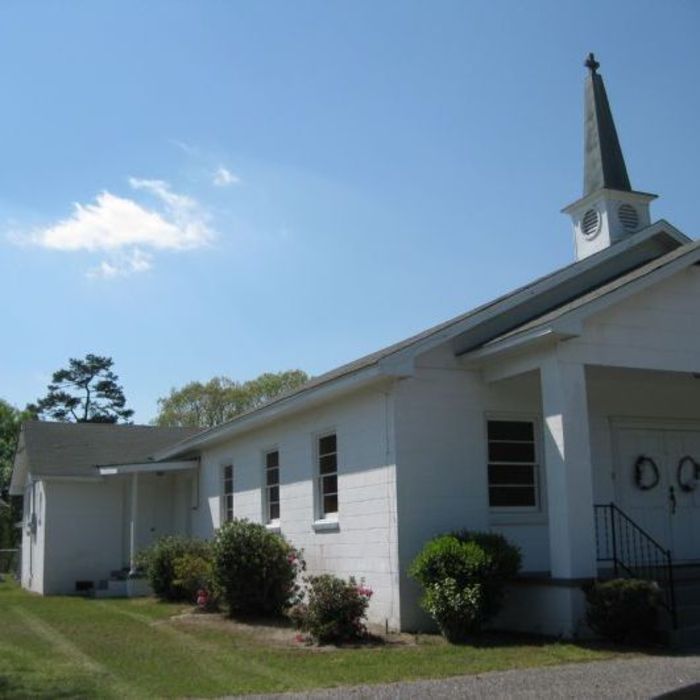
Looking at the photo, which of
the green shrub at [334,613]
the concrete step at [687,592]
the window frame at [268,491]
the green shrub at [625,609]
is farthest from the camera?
the window frame at [268,491]

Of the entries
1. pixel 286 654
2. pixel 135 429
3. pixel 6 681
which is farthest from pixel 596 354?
pixel 135 429

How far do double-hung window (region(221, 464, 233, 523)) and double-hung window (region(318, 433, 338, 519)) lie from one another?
5.30 m

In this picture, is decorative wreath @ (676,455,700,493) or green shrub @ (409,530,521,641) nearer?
green shrub @ (409,530,521,641)

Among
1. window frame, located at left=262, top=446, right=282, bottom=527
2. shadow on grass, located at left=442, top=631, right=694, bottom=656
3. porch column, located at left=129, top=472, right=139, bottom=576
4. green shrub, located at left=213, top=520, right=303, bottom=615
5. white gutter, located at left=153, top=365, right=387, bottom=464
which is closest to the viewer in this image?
shadow on grass, located at left=442, top=631, right=694, bottom=656

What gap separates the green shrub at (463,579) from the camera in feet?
36.8

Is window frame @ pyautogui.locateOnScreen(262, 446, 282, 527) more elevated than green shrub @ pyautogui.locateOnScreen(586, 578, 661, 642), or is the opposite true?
window frame @ pyautogui.locateOnScreen(262, 446, 282, 527)

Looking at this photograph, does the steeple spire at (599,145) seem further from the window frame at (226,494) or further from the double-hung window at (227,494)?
the double-hung window at (227,494)

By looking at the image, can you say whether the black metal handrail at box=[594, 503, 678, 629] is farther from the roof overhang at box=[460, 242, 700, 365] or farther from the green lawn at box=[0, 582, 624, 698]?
the green lawn at box=[0, 582, 624, 698]

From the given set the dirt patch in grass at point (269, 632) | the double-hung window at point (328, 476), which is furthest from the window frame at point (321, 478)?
the dirt patch in grass at point (269, 632)

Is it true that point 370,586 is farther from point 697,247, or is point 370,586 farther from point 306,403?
point 697,247

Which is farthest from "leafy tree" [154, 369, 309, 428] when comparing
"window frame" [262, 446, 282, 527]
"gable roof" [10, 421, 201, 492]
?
"window frame" [262, 446, 282, 527]

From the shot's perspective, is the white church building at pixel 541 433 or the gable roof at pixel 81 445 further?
the gable roof at pixel 81 445

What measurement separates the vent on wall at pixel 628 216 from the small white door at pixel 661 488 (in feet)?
12.1

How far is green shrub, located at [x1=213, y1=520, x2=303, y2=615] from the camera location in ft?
48.1
